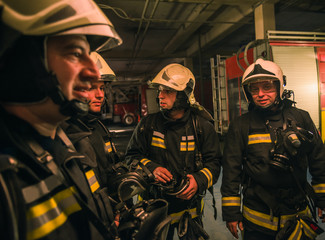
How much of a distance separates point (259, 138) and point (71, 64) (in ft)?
5.56

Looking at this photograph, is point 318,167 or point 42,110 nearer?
point 42,110

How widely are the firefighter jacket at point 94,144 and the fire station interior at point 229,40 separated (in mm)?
224

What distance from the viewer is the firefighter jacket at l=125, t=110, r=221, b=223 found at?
2.03m

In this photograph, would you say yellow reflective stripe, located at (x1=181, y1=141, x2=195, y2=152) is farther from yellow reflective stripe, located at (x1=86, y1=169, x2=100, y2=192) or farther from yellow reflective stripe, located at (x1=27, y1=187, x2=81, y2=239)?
yellow reflective stripe, located at (x1=27, y1=187, x2=81, y2=239)

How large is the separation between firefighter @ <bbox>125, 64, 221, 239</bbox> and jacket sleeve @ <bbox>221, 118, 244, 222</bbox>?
5.6 inches

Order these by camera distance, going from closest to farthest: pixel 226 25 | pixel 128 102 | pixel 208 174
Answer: pixel 208 174 → pixel 226 25 → pixel 128 102

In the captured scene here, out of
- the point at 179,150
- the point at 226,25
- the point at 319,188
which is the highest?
the point at 226,25

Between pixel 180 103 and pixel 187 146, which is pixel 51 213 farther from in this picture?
pixel 180 103

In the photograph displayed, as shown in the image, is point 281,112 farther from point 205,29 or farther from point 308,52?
point 205,29

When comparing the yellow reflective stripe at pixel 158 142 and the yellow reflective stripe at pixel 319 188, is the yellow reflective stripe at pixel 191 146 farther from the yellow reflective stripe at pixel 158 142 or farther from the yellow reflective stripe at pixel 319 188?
the yellow reflective stripe at pixel 319 188

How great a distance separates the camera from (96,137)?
5.44 feet

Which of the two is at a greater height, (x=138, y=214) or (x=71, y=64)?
(x=71, y=64)

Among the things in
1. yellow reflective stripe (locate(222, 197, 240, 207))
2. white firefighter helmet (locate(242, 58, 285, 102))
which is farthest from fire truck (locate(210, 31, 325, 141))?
yellow reflective stripe (locate(222, 197, 240, 207))

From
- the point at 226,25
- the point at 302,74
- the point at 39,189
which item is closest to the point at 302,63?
the point at 302,74
